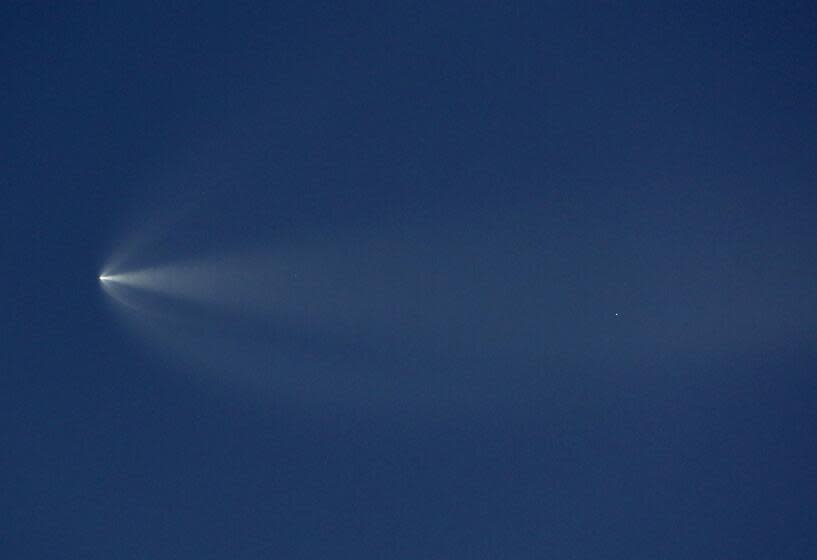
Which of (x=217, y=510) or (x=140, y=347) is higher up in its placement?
(x=140, y=347)

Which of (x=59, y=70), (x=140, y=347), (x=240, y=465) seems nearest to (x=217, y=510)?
(x=240, y=465)

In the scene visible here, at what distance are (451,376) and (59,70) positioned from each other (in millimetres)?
1389

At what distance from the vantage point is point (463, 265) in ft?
8.63

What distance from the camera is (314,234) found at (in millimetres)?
2625

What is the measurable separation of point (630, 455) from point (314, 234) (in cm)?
106

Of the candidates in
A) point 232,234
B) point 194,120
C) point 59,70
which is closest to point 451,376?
point 232,234

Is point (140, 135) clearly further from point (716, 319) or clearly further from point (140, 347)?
point (716, 319)

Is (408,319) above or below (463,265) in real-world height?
below

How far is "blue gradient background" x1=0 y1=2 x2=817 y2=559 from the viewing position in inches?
102

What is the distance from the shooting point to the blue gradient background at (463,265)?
259cm

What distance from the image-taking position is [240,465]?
8.61ft

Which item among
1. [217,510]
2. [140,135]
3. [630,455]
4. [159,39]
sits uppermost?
[159,39]

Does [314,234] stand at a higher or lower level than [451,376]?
higher

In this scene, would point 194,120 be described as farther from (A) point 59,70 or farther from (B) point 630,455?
(B) point 630,455
